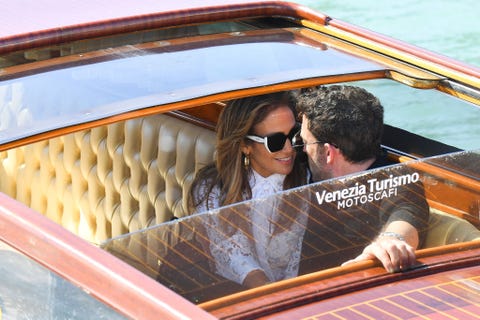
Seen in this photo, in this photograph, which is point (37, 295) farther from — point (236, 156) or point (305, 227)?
point (236, 156)

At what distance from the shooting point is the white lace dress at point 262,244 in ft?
6.81

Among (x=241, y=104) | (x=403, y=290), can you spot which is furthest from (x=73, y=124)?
(x=403, y=290)

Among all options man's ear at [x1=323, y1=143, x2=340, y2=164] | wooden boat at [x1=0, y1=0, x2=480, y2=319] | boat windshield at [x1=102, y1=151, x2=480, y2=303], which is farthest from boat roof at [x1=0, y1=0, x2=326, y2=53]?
boat windshield at [x1=102, y1=151, x2=480, y2=303]

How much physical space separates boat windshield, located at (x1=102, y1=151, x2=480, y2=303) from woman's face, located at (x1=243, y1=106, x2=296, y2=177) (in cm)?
51

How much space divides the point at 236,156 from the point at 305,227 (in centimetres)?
74

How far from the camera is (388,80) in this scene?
2951mm

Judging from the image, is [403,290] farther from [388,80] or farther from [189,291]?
[388,80]

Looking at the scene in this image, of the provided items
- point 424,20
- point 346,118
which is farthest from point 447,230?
point 424,20

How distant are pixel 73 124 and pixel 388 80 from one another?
969 millimetres

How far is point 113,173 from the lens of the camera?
350cm

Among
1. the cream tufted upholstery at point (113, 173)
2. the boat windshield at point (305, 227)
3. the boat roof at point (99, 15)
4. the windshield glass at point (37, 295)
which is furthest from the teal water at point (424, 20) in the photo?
the windshield glass at point (37, 295)

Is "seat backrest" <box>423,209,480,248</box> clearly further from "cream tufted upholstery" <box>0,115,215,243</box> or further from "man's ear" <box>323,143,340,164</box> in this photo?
"cream tufted upholstery" <box>0,115,215,243</box>

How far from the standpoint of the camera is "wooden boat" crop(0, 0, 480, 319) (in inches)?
73.3

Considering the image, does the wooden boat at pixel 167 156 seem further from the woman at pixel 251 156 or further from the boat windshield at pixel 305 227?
the woman at pixel 251 156
